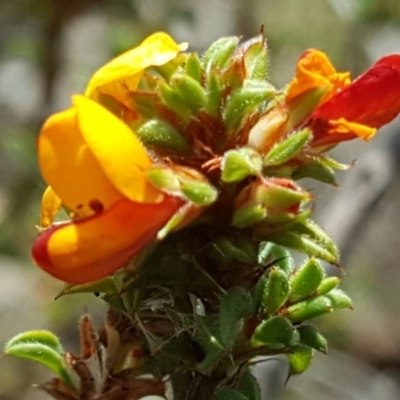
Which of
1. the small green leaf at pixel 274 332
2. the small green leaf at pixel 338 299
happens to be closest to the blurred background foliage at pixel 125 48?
the small green leaf at pixel 338 299

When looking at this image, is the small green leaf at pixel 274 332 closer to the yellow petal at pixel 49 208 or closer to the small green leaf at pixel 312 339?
the small green leaf at pixel 312 339

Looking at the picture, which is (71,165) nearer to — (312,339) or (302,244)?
(302,244)

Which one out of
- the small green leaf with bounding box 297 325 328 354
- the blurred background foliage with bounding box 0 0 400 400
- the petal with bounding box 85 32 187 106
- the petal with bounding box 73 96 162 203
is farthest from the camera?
the blurred background foliage with bounding box 0 0 400 400

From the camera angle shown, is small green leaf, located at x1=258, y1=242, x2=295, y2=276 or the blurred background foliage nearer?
small green leaf, located at x1=258, y1=242, x2=295, y2=276

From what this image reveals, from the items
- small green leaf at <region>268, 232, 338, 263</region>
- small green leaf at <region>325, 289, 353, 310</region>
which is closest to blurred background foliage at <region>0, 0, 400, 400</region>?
small green leaf at <region>325, 289, 353, 310</region>

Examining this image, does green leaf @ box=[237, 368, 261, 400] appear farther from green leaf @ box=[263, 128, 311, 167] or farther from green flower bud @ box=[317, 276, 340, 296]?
green leaf @ box=[263, 128, 311, 167]

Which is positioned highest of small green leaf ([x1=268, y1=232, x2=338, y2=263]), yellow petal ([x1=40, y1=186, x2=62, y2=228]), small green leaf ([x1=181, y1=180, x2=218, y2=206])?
small green leaf ([x1=181, y1=180, x2=218, y2=206])

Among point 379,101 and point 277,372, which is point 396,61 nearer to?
point 379,101
